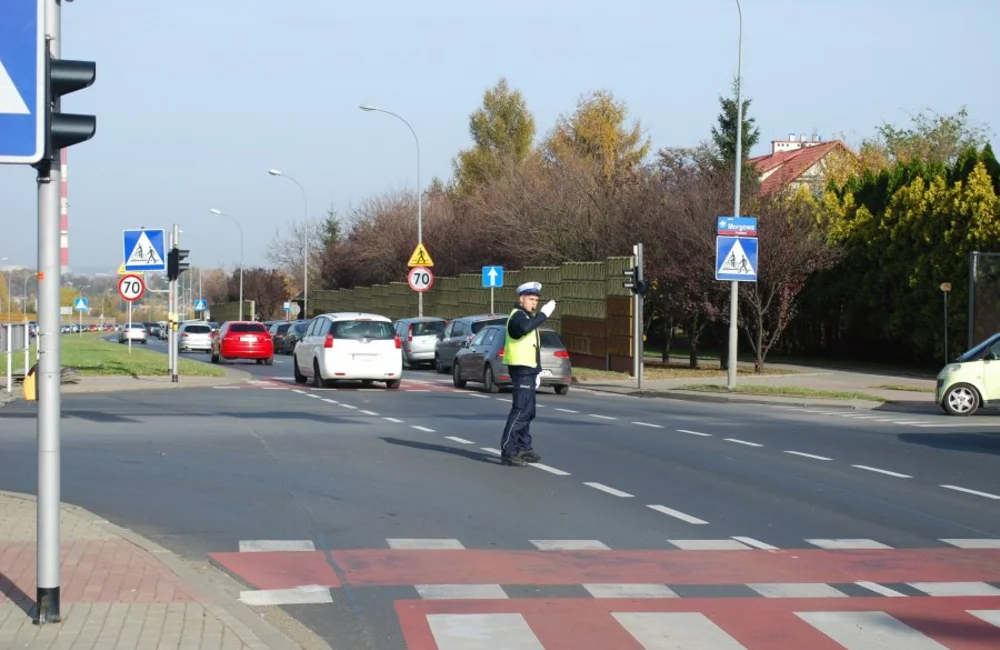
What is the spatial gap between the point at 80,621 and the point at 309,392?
70.1 ft

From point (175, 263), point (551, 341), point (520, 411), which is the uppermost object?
point (175, 263)

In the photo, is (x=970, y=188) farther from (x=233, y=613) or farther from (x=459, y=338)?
(x=233, y=613)

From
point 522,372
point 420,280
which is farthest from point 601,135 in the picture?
point 522,372

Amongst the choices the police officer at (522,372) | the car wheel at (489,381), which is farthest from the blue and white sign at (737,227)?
the police officer at (522,372)

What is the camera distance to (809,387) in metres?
30.5

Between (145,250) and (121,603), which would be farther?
(145,250)

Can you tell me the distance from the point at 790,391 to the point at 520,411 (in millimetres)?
15162

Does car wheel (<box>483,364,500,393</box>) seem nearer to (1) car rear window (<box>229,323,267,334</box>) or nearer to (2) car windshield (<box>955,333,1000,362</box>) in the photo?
(2) car windshield (<box>955,333,1000,362</box>)

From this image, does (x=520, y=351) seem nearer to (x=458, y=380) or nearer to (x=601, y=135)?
(x=458, y=380)

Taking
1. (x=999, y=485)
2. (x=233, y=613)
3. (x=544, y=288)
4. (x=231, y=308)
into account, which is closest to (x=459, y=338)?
(x=544, y=288)

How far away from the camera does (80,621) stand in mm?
6918

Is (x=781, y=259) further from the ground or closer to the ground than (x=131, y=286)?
further from the ground

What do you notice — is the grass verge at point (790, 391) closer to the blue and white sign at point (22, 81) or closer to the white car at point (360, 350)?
the white car at point (360, 350)

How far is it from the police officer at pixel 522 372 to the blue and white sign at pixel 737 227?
48.8ft
